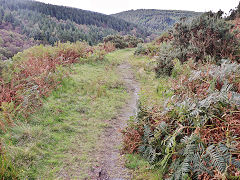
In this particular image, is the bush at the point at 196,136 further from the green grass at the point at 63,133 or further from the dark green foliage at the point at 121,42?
the dark green foliage at the point at 121,42

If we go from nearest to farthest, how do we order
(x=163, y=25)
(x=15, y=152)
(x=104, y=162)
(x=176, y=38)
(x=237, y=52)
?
(x=15, y=152)
(x=104, y=162)
(x=237, y=52)
(x=176, y=38)
(x=163, y=25)

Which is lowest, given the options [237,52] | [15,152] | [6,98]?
[15,152]

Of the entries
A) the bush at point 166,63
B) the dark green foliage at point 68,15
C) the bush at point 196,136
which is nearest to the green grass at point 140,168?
the bush at point 196,136

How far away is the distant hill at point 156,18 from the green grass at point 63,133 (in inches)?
4797

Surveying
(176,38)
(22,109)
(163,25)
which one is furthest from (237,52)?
(163,25)

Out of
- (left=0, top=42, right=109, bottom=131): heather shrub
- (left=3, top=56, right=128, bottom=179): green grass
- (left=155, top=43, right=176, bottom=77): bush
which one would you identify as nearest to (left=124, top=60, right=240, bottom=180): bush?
(left=3, top=56, right=128, bottom=179): green grass

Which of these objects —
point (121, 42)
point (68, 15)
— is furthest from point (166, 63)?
point (68, 15)

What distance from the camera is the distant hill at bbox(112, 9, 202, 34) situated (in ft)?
426

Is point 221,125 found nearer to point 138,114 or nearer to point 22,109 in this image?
point 138,114

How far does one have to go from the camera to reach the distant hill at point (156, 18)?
129800 millimetres

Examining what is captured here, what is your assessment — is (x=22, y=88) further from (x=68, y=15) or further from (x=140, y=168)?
(x=68, y=15)

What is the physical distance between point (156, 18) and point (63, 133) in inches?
6289

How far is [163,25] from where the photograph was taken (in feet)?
431

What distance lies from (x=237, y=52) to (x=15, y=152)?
9.28 metres
